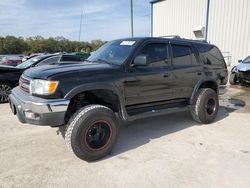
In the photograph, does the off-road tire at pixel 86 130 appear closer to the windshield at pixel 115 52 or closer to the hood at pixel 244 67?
the windshield at pixel 115 52

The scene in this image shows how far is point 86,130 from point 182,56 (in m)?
2.67

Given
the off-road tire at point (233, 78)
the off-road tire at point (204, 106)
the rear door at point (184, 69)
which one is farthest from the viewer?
the off-road tire at point (233, 78)

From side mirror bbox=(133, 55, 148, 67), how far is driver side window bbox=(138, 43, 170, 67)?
271mm

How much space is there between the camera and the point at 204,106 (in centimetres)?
532

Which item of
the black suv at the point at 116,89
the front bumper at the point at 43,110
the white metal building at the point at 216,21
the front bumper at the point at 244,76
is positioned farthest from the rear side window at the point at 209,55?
the white metal building at the point at 216,21

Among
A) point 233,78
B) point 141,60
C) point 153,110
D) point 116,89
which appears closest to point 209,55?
point 153,110

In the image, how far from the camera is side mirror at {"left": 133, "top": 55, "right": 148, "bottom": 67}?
13.2 feet

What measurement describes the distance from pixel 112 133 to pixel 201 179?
1.46m

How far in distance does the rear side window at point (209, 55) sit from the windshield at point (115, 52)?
→ 182 centimetres

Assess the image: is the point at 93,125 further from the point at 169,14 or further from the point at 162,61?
the point at 169,14

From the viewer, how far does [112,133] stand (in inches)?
152

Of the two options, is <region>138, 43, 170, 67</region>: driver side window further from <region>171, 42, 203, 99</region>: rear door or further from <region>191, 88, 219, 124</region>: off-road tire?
<region>191, 88, 219, 124</region>: off-road tire

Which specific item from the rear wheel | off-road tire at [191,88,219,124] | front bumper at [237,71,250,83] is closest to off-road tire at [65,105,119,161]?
off-road tire at [191,88,219,124]

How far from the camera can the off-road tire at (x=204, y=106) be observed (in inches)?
208
